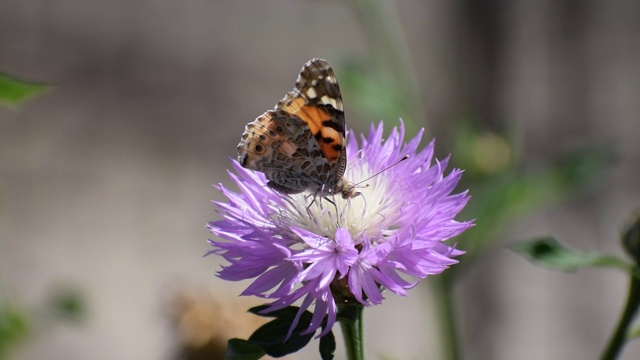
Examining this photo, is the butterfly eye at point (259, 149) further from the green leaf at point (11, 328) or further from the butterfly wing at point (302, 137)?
the green leaf at point (11, 328)

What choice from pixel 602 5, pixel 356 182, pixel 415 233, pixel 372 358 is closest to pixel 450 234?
pixel 415 233

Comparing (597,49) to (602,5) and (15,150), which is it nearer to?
(602,5)

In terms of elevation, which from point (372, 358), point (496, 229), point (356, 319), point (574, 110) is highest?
point (356, 319)

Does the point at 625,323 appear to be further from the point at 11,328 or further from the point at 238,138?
the point at 238,138

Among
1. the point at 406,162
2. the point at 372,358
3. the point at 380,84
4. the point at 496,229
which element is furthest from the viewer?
the point at 372,358

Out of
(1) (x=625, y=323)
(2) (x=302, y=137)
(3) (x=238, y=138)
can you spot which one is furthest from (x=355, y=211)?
(3) (x=238, y=138)

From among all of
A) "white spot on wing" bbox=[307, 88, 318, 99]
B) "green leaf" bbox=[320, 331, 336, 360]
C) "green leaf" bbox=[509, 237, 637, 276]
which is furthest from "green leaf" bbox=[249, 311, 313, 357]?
"green leaf" bbox=[509, 237, 637, 276]

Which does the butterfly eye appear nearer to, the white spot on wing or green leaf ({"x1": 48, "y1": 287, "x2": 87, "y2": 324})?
the white spot on wing
